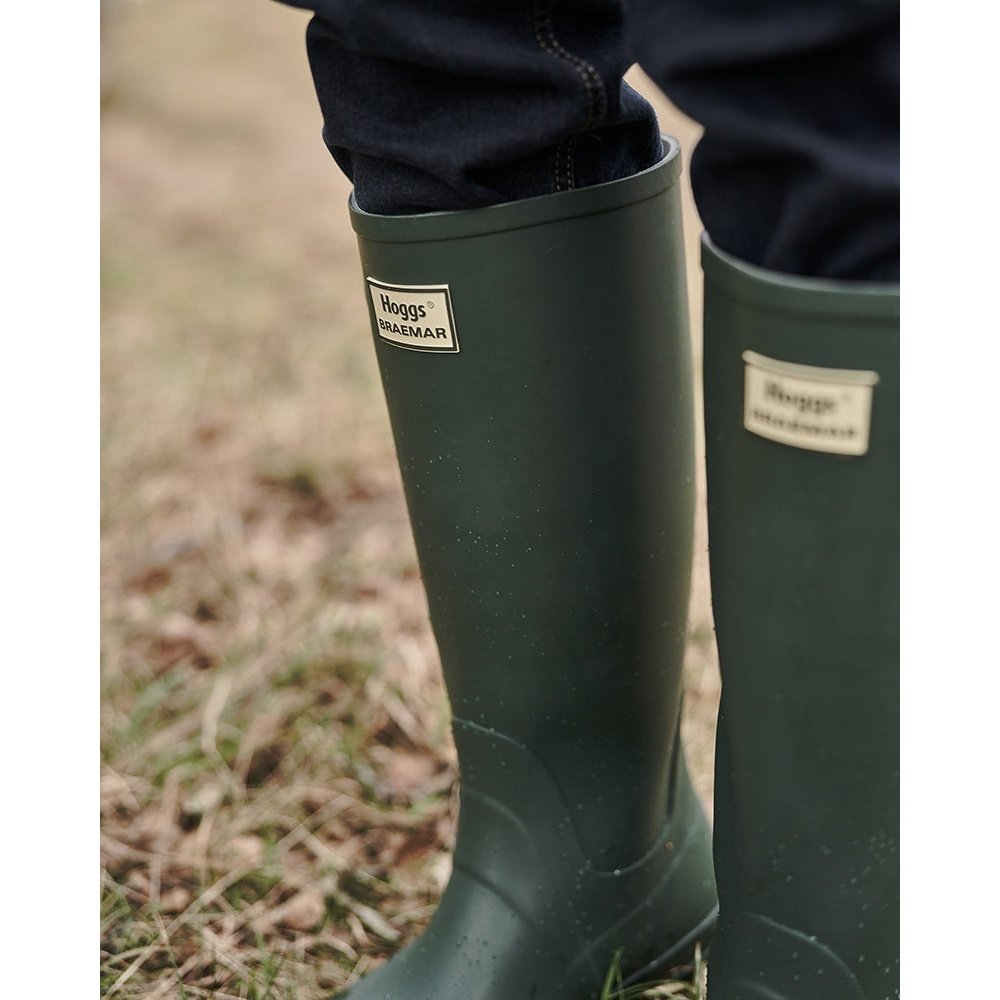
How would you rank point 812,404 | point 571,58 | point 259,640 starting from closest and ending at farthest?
point 812,404
point 571,58
point 259,640

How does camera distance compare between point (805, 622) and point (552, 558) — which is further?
point (552, 558)

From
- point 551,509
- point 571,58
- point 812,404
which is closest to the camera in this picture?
point 812,404

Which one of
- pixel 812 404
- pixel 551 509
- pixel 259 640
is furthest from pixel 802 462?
pixel 259 640

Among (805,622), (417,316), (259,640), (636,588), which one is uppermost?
(417,316)

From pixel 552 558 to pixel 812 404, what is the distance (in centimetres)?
29

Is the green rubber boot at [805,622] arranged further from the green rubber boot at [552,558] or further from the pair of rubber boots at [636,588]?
the green rubber boot at [552,558]

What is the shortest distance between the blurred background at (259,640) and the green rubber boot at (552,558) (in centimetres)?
23

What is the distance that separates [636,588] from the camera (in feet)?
3.00

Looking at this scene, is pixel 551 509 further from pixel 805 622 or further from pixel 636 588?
pixel 805 622

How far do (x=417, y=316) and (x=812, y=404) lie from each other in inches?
11.8

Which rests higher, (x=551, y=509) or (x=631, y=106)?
(x=631, y=106)

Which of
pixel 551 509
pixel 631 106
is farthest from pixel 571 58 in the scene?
pixel 551 509

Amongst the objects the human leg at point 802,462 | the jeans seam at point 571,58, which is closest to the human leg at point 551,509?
the jeans seam at point 571,58

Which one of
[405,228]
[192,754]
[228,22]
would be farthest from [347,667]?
[228,22]
